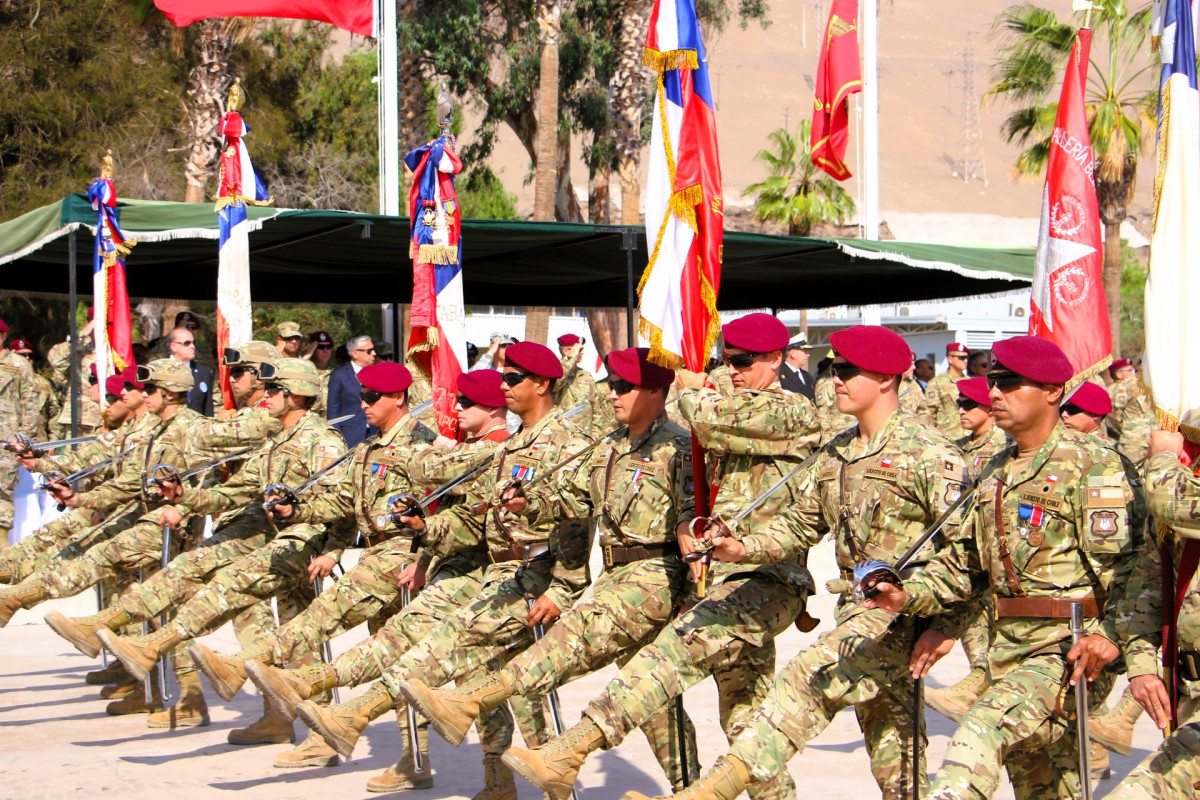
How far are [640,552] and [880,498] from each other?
3.95 feet

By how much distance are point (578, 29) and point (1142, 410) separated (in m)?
20.1

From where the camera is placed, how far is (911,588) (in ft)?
16.2

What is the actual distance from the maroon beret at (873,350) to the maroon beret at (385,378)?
297cm

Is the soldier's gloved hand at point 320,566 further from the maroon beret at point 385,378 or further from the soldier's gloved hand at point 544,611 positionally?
the soldier's gloved hand at point 544,611

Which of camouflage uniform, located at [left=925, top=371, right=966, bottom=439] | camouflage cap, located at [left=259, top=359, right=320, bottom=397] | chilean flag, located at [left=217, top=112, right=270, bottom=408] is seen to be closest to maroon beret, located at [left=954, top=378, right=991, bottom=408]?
camouflage cap, located at [left=259, top=359, right=320, bottom=397]

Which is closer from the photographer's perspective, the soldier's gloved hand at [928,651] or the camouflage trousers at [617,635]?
the soldier's gloved hand at [928,651]

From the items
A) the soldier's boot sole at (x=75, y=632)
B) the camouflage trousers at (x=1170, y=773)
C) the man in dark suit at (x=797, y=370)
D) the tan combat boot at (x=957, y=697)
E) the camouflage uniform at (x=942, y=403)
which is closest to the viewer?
the camouflage trousers at (x=1170, y=773)

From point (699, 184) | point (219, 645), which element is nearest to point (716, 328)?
point (699, 184)

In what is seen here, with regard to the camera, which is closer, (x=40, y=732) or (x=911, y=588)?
(x=911, y=588)

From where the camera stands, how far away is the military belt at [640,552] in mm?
6164

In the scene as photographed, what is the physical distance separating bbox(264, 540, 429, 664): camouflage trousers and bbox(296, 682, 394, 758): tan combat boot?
67cm

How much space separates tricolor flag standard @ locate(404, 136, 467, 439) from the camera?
31.7ft

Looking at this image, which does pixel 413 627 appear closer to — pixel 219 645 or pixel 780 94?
pixel 219 645

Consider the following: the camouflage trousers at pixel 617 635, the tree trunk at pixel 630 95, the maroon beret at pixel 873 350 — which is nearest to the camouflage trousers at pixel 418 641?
the camouflage trousers at pixel 617 635
